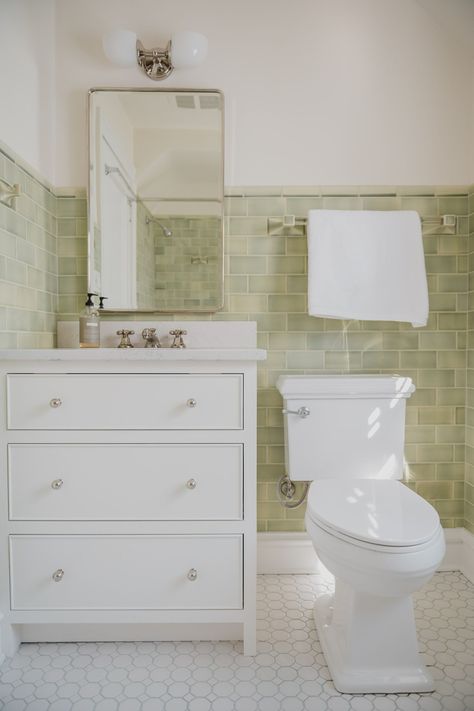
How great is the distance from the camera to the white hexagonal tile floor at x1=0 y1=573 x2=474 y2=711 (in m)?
1.28

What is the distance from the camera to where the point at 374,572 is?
1.19m

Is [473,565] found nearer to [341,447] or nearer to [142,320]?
[341,447]

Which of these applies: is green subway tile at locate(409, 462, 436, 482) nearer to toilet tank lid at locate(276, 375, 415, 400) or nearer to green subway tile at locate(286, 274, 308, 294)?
toilet tank lid at locate(276, 375, 415, 400)

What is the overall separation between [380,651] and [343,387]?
845mm

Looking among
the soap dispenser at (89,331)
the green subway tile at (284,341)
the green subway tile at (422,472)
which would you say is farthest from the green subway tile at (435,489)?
the soap dispenser at (89,331)

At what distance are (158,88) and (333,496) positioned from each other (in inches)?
70.0

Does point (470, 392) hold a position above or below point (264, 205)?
below

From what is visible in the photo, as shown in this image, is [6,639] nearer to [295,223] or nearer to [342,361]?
[342,361]

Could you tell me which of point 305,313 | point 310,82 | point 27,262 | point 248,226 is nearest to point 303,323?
point 305,313

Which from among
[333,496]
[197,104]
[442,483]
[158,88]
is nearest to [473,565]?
[442,483]

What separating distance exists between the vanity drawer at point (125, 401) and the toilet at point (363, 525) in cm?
36

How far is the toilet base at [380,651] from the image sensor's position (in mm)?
1328

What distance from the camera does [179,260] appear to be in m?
1.95

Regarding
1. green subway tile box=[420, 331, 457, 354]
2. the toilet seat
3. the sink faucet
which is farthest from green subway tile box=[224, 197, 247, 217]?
the toilet seat
